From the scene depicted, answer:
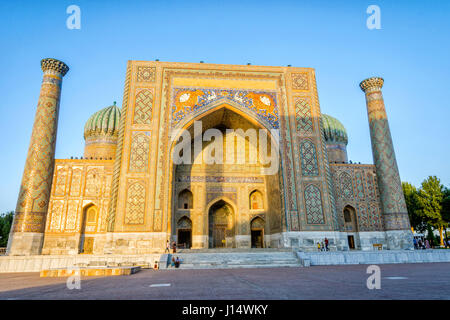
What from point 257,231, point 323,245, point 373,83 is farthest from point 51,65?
point 373,83

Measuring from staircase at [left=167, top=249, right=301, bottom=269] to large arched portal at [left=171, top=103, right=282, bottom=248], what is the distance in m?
2.89

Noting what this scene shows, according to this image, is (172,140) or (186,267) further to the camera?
(172,140)

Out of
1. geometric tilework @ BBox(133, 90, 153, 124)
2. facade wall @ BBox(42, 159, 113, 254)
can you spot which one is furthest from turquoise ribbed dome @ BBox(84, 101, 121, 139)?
geometric tilework @ BBox(133, 90, 153, 124)

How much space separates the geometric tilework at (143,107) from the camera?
11.3 meters

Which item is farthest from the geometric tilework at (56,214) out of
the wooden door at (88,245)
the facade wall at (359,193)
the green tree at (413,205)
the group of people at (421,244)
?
the green tree at (413,205)

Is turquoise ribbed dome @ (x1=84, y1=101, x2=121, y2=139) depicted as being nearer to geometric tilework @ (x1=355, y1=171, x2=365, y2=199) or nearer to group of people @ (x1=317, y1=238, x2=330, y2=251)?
group of people @ (x1=317, y1=238, x2=330, y2=251)

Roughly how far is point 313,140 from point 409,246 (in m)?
5.62

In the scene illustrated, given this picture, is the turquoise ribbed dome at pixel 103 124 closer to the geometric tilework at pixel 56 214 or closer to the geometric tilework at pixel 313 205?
the geometric tilework at pixel 56 214

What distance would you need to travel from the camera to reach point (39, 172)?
10883 mm

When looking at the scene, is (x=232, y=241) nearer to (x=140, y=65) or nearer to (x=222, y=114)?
(x=222, y=114)

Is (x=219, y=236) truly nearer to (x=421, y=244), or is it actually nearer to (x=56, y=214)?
(x=56, y=214)

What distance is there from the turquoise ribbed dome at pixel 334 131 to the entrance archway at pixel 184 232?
9.96 metres
